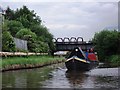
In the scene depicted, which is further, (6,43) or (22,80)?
(6,43)

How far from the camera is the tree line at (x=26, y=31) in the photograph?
73.9 meters

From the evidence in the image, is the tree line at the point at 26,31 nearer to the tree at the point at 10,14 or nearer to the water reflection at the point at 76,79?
the tree at the point at 10,14

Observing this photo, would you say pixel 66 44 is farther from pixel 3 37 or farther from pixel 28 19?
pixel 3 37

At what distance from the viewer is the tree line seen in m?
73.9

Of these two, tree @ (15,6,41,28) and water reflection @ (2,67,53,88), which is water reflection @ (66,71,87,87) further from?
tree @ (15,6,41,28)

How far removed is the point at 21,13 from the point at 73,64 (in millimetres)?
85947

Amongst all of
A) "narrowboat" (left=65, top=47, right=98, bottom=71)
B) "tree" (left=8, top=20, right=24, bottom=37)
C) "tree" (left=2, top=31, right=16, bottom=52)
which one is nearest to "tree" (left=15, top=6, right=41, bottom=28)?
"tree" (left=8, top=20, right=24, bottom=37)

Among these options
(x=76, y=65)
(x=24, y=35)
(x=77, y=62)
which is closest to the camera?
(x=77, y=62)

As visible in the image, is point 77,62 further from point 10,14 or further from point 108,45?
point 10,14

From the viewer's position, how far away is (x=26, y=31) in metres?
103

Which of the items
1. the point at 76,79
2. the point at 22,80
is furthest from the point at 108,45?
the point at 22,80

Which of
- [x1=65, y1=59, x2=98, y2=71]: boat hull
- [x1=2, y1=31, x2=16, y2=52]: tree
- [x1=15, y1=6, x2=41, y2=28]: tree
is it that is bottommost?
[x1=65, y1=59, x2=98, y2=71]: boat hull

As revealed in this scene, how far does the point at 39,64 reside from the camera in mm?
68875

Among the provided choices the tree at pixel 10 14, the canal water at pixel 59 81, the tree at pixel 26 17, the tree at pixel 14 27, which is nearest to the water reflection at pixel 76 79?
→ the canal water at pixel 59 81
